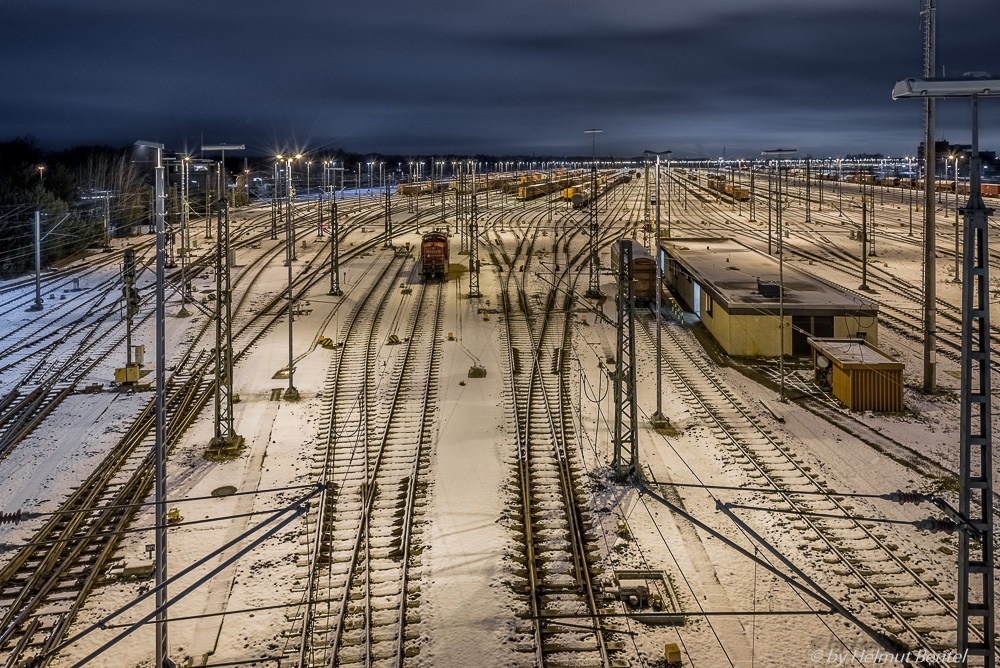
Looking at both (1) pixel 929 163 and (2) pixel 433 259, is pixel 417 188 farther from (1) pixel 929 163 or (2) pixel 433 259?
(1) pixel 929 163

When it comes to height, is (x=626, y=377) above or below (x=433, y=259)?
below

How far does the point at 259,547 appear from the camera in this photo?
13.6m

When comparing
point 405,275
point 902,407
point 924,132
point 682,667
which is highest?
point 924,132

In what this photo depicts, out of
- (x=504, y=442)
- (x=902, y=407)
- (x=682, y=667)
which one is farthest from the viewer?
(x=902, y=407)

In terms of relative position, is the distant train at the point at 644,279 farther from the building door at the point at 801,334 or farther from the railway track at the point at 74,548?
the railway track at the point at 74,548

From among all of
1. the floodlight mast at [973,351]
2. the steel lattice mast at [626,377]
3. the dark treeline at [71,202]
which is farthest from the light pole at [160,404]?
the dark treeline at [71,202]

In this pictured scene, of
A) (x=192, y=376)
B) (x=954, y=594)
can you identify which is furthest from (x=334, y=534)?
(x=192, y=376)

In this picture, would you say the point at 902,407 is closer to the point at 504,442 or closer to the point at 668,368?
the point at 668,368

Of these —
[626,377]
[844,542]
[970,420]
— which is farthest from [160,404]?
[844,542]

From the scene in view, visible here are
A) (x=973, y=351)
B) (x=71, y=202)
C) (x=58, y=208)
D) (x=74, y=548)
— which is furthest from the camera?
(x=71, y=202)

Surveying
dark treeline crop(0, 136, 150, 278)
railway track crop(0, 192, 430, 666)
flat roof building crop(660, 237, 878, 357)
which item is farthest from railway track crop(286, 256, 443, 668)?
dark treeline crop(0, 136, 150, 278)

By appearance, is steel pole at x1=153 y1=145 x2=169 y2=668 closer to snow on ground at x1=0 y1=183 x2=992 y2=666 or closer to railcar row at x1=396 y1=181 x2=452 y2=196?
snow on ground at x1=0 y1=183 x2=992 y2=666

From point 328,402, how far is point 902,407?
14.6 meters

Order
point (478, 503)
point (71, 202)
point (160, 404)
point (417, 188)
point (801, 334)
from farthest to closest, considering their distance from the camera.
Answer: point (417, 188) → point (71, 202) → point (801, 334) → point (478, 503) → point (160, 404)
